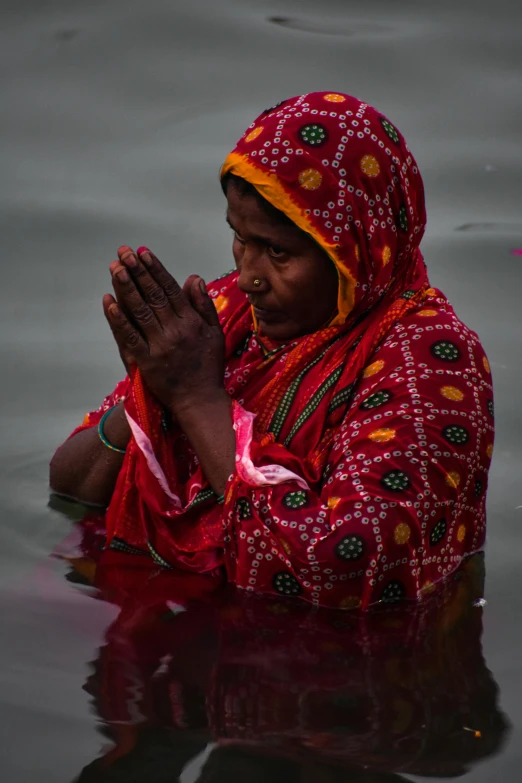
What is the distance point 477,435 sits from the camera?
3242 mm

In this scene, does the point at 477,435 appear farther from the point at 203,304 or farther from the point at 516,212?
the point at 516,212

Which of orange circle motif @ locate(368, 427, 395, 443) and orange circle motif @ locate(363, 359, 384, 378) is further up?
orange circle motif @ locate(363, 359, 384, 378)

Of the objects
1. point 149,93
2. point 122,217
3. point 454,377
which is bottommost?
point 454,377

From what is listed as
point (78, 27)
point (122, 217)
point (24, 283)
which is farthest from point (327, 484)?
point (78, 27)

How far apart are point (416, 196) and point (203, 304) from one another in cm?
62

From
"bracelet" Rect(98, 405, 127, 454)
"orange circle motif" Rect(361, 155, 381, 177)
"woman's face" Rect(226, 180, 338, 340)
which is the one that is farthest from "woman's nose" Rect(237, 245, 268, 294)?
"bracelet" Rect(98, 405, 127, 454)

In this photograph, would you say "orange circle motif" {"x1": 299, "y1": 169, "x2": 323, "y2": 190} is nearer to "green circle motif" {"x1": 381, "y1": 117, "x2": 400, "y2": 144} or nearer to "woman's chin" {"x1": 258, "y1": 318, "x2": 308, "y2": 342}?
"green circle motif" {"x1": 381, "y1": 117, "x2": 400, "y2": 144}

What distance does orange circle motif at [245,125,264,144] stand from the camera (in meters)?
3.27

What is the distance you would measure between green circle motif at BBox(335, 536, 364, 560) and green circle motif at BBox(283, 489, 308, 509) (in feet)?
0.47

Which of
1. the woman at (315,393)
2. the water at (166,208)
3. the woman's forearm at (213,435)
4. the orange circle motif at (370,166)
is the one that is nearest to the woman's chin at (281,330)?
the woman at (315,393)

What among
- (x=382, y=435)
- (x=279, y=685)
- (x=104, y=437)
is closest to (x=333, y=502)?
(x=382, y=435)

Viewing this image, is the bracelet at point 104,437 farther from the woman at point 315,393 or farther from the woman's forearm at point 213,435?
the woman's forearm at point 213,435

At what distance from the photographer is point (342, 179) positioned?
3.20m

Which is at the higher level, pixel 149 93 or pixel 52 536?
pixel 149 93
